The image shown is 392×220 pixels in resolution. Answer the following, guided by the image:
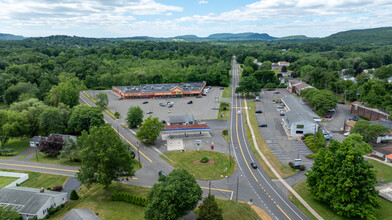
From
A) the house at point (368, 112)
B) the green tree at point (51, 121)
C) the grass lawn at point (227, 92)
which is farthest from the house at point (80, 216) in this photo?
the grass lawn at point (227, 92)

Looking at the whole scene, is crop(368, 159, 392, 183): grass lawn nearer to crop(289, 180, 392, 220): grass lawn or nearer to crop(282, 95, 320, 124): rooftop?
crop(289, 180, 392, 220): grass lawn

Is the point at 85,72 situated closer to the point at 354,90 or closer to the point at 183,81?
the point at 183,81

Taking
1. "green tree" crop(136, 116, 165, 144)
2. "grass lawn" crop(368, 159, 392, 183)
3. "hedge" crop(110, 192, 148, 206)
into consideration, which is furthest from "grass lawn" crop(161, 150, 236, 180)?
"grass lawn" crop(368, 159, 392, 183)

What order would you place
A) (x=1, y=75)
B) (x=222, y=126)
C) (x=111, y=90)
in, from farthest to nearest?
1. (x=111, y=90)
2. (x=1, y=75)
3. (x=222, y=126)

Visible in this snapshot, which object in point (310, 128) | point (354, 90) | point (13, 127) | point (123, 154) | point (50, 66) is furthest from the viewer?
point (50, 66)

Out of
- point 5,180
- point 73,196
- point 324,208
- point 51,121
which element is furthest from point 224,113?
point 5,180

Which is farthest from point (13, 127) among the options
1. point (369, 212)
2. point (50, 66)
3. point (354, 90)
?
point (354, 90)

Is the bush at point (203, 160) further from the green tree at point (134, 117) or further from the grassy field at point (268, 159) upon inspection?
the green tree at point (134, 117)
